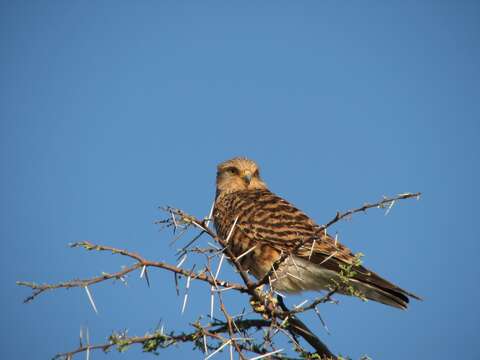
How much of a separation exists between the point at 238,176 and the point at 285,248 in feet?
7.85

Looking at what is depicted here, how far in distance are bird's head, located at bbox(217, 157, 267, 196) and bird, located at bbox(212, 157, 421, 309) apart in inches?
10.7

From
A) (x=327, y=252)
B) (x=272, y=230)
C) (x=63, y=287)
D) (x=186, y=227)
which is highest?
(x=272, y=230)

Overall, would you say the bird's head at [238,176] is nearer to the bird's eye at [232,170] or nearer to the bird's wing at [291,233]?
the bird's eye at [232,170]

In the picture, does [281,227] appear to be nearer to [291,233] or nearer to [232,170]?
[291,233]

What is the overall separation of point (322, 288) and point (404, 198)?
287cm

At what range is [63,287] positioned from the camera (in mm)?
2711

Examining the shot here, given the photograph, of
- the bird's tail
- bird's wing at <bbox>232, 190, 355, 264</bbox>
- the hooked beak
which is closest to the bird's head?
the hooked beak

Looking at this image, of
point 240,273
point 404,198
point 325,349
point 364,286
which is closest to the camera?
point 404,198

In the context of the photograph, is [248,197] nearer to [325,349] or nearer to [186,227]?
[325,349]

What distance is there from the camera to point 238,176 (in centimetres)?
747

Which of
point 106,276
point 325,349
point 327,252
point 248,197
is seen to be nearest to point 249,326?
point 325,349

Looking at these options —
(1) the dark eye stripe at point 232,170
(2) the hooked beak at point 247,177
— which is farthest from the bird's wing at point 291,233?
(1) the dark eye stripe at point 232,170

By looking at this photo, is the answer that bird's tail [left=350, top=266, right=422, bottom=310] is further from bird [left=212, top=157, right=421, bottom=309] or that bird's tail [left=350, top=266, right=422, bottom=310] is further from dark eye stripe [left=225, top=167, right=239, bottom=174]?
dark eye stripe [left=225, top=167, right=239, bottom=174]

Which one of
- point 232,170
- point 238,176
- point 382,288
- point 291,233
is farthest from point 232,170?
point 382,288
